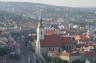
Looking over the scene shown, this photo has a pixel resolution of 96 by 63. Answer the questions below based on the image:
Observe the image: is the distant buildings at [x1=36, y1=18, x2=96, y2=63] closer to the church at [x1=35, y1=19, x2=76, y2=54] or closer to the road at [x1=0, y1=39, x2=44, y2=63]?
the church at [x1=35, y1=19, x2=76, y2=54]

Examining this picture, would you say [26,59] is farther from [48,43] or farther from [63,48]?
[63,48]

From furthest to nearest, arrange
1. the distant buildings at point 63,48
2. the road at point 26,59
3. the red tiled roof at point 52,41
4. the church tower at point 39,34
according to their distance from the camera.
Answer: the red tiled roof at point 52,41 < the church tower at point 39,34 < the distant buildings at point 63,48 < the road at point 26,59

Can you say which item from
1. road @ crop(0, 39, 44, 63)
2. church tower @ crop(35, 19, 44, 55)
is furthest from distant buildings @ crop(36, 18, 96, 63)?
road @ crop(0, 39, 44, 63)

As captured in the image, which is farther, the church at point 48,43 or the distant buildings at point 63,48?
the church at point 48,43

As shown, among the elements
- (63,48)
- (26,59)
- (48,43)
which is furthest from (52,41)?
(26,59)

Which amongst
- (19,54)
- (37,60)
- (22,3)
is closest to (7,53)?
(19,54)

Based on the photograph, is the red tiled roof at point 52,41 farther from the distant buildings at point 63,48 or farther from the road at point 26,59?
the road at point 26,59

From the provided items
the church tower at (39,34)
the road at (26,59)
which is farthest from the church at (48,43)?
the road at (26,59)

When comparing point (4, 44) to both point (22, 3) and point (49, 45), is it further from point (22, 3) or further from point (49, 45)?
point (22, 3)

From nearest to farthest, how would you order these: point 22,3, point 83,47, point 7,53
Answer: point 7,53
point 83,47
point 22,3
